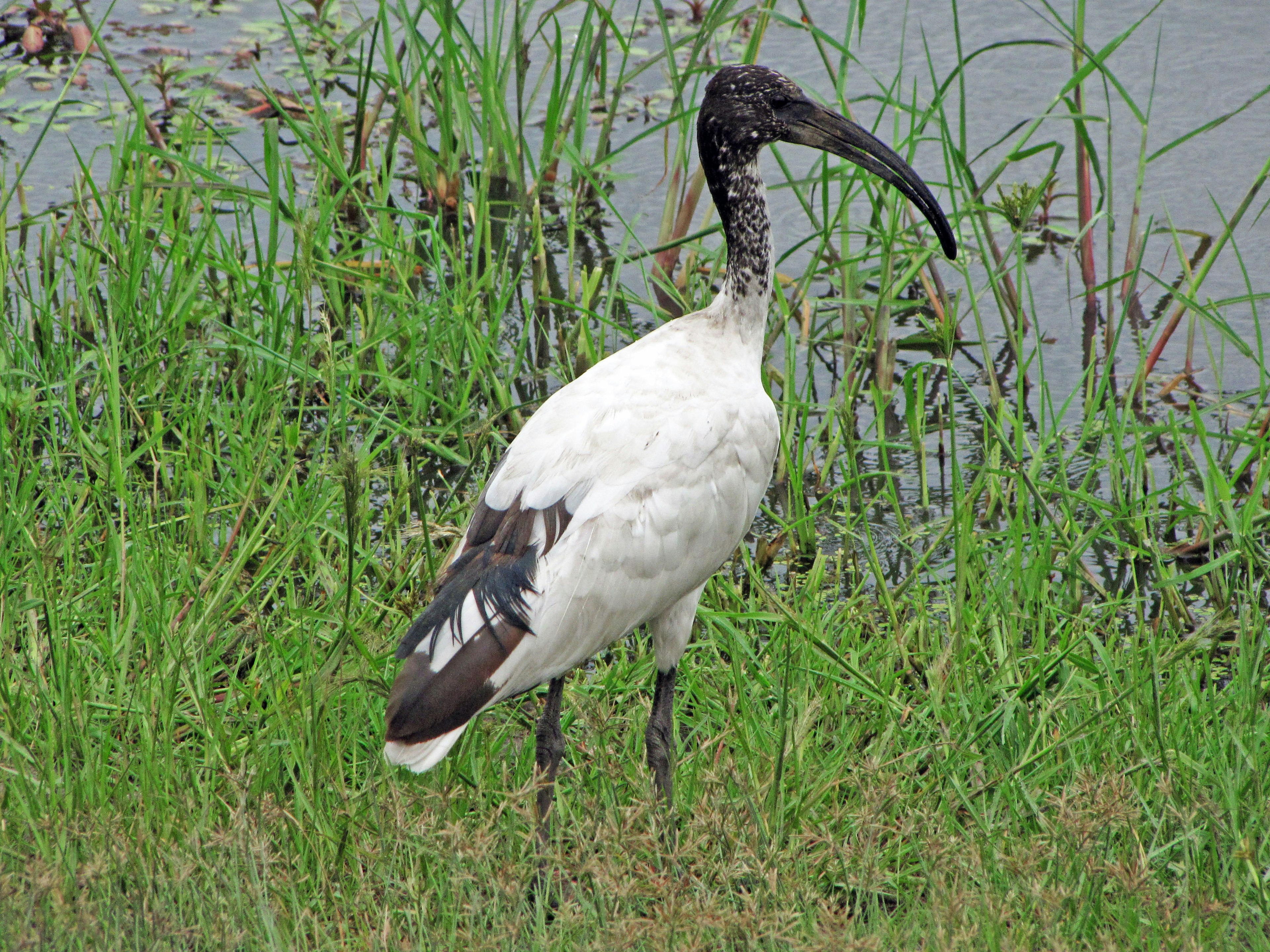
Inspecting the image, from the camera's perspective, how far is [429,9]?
181 inches

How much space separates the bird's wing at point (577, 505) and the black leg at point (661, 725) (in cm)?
26

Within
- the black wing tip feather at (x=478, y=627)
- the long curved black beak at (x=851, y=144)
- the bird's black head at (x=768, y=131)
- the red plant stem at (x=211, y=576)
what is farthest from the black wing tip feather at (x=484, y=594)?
the long curved black beak at (x=851, y=144)

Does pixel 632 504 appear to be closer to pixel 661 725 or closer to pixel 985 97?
pixel 661 725

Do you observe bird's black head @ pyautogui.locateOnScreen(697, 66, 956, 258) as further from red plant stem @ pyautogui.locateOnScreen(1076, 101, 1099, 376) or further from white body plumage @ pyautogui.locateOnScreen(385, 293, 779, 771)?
red plant stem @ pyautogui.locateOnScreen(1076, 101, 1099, 376)

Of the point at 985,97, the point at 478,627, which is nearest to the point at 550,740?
the point at 478,627

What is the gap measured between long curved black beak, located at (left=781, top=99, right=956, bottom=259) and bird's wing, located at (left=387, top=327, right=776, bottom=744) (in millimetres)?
670

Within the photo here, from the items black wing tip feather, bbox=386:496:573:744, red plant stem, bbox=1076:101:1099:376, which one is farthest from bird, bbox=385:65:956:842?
red plant stem, bbox=1076:101:1099:376

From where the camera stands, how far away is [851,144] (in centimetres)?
349

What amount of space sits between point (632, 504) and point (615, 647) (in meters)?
0.84

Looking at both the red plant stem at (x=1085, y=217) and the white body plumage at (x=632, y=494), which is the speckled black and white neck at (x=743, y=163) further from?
the red plant stem at (x=1085, y=217)

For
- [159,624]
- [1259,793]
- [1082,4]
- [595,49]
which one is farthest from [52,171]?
[1259,793]

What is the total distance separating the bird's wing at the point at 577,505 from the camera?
2.74 metres

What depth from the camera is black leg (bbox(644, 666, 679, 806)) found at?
3121 mm

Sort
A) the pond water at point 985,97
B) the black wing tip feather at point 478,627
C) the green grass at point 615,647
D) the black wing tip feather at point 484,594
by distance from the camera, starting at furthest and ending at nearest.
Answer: the pond water at point 985,97 < the black wing tip feather at point 484,594 < the black wing tip feather at point 478,627 < the green grass at point 615,647
